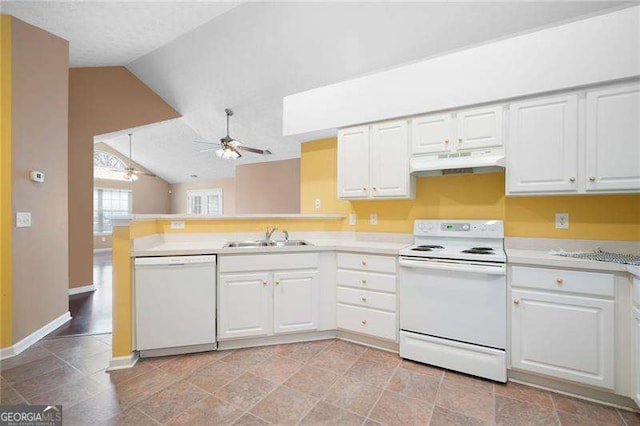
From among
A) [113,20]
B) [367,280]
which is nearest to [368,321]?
[367,280]

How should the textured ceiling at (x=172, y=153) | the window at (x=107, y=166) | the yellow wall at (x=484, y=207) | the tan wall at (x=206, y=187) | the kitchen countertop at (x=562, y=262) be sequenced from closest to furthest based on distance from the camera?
the kitchen countertop at (x=562, y=262) → the yellow wall at (x=484, y=207) → the textured ceiling at (x=172, y=153) → the window at (x=107, y=166) → the tan wall at (x=206, y=187)

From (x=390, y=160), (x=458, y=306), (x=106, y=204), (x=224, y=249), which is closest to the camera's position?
(x=458, y=306)

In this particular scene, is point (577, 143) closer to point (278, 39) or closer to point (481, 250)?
point (481, 250)

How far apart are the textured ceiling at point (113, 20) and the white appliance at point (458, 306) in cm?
323

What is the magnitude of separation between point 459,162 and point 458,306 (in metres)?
1.16

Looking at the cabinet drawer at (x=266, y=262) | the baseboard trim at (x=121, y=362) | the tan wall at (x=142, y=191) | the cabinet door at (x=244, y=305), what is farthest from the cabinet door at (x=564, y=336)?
the tan wall at (x=142, y=191)

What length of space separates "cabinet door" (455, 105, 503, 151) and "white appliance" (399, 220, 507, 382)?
27.7 inches

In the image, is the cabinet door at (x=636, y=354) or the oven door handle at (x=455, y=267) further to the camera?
the oven door handle at (x=455, y=267)

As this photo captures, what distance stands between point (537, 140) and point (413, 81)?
1.17 m

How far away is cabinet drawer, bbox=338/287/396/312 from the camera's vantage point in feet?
8.07

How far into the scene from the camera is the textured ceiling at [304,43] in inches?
90.4

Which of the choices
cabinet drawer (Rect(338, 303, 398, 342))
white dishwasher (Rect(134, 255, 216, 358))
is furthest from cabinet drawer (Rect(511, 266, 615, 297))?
white dishwasher (Rect(134, 255, 216, 358))

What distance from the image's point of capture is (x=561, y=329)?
1.87 metres

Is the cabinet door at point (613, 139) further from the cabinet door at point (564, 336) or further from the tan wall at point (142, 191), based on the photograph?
the tan wall at point (142, 191)
